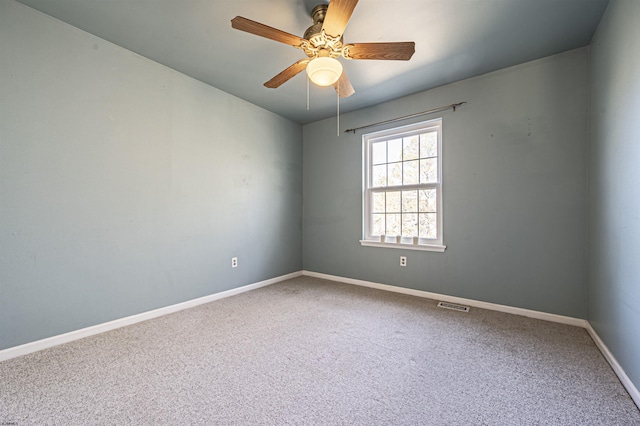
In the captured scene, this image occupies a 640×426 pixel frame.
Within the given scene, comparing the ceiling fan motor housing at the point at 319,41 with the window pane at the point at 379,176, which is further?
the window pane at the point at 379,176

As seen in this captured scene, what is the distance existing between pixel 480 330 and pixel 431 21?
256 centimetres

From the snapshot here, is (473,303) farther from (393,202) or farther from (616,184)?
(616,184)

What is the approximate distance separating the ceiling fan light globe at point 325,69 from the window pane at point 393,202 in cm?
204

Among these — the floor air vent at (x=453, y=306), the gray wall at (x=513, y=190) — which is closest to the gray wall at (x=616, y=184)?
the gray wall at (x=513, y=190)

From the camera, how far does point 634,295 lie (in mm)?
1484

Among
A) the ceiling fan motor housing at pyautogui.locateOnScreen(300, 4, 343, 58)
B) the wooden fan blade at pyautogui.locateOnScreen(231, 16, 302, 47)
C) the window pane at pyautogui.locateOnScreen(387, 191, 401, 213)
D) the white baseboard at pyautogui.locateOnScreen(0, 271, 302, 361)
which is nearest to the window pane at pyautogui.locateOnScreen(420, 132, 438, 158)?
the window pane at pyautogui.locateOnScreen(387, 191, 401, 213)

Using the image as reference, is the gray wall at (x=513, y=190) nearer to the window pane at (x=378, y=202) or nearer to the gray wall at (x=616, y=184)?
the gray wall at (x=616, y=184)

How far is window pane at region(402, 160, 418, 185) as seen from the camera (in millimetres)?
3355

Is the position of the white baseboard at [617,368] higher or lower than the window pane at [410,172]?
lower

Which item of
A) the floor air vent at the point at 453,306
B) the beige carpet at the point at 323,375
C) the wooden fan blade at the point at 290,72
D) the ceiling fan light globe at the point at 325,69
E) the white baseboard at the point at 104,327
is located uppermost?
the wooden fan blade at the point at 290,72

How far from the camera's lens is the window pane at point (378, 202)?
3.64m

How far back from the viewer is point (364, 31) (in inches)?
85.3

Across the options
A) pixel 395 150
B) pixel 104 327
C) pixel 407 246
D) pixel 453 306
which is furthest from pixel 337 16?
pixel 104 327

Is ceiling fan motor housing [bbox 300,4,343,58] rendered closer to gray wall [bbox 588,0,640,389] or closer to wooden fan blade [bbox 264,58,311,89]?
wooden fan blade [bbox 264,58,311,89]
